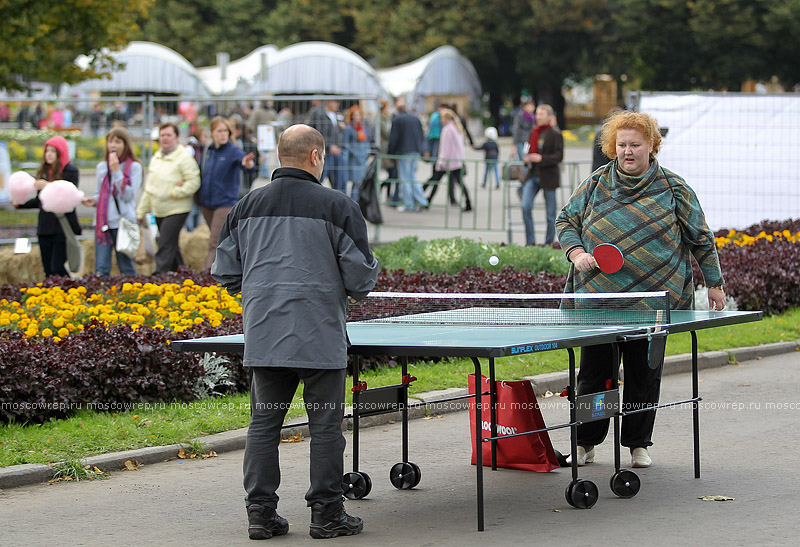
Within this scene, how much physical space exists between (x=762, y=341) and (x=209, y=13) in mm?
68882

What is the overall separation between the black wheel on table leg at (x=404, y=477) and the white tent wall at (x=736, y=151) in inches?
498

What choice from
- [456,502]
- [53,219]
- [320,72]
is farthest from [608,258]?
[320,72]

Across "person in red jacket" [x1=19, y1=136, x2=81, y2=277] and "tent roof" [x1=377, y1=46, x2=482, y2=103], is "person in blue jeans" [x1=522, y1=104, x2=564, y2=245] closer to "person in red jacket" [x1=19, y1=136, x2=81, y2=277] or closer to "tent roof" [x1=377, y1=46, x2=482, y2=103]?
"person in red jacket" [x1=19, y1=136, x2=81, y2=277]

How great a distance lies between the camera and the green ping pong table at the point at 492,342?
5621mm

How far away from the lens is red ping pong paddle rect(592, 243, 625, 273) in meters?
6.35

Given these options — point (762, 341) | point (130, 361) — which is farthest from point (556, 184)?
point (130, 361)

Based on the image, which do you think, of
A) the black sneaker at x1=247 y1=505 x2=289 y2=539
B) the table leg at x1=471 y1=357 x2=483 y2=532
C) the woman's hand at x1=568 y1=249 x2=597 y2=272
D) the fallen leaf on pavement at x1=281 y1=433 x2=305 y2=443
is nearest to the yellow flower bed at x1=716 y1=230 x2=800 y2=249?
the fallen leaf on pavement at x1=281 y1=433 x2=305 y2=443

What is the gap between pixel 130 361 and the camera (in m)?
8.42

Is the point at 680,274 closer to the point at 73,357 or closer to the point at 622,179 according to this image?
the point at 622,179

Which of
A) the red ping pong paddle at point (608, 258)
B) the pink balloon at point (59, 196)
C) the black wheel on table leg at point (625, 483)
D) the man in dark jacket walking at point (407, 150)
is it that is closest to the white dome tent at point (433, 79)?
Answer: the man in dark jacket walking at point (407, 150)

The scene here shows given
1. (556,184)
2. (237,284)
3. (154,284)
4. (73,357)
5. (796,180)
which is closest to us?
(237,284)

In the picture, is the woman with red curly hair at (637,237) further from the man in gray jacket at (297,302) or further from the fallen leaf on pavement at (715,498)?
the man in gray jacket at (297,302)

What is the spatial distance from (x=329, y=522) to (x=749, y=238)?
10.6 m

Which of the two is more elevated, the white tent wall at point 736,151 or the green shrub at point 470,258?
the white tent wall at point 736,151
